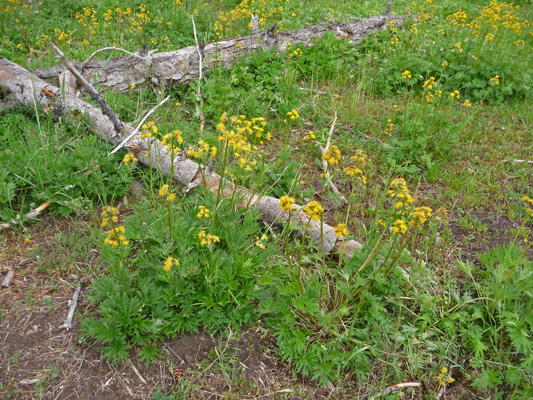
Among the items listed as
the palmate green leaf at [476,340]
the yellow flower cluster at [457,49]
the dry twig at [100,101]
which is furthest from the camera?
the yellow flower cluster at [457,49]

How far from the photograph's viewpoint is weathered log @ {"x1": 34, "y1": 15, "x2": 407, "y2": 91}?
4.70 m

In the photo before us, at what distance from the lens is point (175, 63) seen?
5.12 metres

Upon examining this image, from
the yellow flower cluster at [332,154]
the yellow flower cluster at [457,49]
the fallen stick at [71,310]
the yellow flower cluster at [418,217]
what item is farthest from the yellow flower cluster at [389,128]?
the fallen stick at [71,310]

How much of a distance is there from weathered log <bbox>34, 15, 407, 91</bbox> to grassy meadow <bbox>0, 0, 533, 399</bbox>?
7.7 inches

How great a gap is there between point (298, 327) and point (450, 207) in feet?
7.79

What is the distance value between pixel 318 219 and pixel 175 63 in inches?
152

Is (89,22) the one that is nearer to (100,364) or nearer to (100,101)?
(100,101)

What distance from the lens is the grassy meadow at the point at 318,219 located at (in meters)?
2.54

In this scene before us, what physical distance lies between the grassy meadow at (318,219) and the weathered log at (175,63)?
195mm

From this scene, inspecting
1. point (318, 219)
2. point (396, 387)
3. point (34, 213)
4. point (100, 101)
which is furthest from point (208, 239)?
point (100, 101)

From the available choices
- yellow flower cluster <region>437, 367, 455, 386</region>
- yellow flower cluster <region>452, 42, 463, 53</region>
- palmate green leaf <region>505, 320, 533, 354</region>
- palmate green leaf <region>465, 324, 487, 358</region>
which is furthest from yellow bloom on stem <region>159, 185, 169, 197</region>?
yellow flower cluster <region>452, 42, 463, 53</region>

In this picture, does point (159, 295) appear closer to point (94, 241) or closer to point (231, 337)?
point (231, 337)

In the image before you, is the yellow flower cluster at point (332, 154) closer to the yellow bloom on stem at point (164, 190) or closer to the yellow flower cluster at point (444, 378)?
the yellow bloom on stem at point (164, 190)

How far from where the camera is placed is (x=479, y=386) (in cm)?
250
